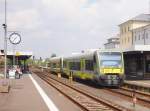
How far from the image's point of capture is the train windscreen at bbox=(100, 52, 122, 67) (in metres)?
34.2

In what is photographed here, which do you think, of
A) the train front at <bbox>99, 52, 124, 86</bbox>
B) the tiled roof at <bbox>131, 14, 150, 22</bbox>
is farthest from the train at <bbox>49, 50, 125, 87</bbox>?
the tiled roof at <bbox>131, 14, 150, 22</bbox>

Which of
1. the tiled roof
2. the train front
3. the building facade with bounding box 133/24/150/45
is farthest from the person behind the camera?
the tiled roof

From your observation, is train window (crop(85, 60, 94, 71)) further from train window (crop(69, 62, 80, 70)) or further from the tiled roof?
the tiled roof

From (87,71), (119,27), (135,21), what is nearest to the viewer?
(87,71)

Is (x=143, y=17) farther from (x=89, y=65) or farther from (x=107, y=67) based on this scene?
(x=107, y=67)

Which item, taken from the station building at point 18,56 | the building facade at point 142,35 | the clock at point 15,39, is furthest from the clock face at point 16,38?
the building facade at point 142,35

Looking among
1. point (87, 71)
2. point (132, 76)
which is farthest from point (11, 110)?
point (132, 76)

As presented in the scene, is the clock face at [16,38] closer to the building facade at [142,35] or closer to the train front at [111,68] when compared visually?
the train front at [111,68]

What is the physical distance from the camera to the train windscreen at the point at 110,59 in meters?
34.2

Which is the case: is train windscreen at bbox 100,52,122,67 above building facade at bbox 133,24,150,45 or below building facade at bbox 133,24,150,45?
below

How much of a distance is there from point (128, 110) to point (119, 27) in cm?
12382

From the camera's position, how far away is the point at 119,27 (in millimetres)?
140625

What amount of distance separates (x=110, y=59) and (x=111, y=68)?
749 millimetres

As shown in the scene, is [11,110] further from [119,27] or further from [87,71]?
[119,27]
